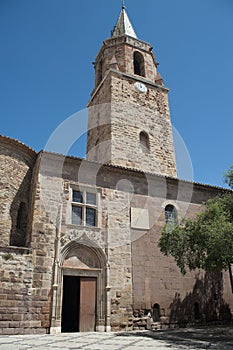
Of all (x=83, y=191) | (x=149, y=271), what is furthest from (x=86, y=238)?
(x=149, y=271)

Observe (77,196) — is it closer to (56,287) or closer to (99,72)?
(56,287)

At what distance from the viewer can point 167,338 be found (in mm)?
8453

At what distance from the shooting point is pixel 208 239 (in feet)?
28.6

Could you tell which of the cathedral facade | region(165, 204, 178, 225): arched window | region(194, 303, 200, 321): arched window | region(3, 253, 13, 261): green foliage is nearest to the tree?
the cathedral facade

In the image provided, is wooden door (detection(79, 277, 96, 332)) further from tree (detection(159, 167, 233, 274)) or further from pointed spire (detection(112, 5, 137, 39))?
pointed spire (detection(112, 5, 137, 39))

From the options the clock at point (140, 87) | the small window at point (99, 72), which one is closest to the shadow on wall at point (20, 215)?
the clock at point (140, 87)

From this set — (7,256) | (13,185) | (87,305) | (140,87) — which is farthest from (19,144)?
(140,87)

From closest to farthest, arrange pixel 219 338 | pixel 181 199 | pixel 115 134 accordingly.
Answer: pixel 219 338, pixel 181 199, pixel 115 134

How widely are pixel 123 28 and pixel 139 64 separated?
13.5ft

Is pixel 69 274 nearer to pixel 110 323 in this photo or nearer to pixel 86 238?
pixel 86 238

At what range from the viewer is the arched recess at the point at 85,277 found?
1015cm

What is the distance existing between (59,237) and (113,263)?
238cm

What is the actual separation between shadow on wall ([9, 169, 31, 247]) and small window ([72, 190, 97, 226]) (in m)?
2.01

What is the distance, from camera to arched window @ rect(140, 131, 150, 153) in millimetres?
18406
